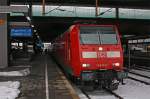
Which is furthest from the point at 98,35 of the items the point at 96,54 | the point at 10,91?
the point at 10,91

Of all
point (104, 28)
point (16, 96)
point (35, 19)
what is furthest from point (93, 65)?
point (35, 19)

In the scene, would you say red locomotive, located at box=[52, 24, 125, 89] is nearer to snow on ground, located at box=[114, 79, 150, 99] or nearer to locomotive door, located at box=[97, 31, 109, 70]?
locomotive door, located at box=[97, 31, 109, 70]

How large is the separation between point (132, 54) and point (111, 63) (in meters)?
36.6

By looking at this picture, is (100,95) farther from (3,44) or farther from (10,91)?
(3,44)

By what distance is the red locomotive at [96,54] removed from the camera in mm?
16609

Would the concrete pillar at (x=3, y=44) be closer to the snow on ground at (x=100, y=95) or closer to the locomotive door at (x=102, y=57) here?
the locomotive door at (x=102, y=57)

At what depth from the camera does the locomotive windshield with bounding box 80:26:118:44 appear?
17266 millimetres

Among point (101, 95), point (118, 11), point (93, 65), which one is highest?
point (118, 11)

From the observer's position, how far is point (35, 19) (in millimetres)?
40844

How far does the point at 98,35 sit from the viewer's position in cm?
1739

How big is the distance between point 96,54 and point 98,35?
95 cm

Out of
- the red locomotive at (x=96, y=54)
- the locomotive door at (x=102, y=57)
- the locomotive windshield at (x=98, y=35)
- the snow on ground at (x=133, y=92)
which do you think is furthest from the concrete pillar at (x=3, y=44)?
the locomotive door at (x=102, y=57)

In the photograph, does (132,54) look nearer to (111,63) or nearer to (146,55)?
(146,55)

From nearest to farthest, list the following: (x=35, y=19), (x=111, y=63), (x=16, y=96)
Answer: (x=16, y=96)
(x=111, y=63)
(x=35, y=19)
